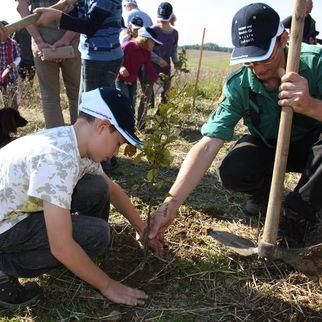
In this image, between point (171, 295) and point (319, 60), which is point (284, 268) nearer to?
point (171, 295)

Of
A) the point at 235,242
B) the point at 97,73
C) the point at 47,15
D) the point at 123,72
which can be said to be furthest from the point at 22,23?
the point at 123,72

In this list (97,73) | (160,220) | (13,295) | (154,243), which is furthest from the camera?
(97,73)

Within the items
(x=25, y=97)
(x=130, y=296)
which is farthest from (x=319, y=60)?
(x=25, y=97)

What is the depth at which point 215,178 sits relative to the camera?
12.6 feet

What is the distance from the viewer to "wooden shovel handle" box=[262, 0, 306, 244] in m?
1.96

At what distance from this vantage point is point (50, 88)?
3.91 meters

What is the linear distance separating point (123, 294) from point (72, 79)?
95.7 inches

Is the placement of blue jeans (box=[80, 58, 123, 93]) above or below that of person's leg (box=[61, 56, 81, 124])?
above

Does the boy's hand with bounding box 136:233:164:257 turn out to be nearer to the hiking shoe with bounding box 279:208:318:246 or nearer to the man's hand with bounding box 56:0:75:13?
the hiking shoe with bounding box 279:208:318:246

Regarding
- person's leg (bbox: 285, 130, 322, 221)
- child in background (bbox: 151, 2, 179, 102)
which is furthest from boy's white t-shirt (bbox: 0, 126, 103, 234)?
child in background (bbox: 151, 2, 179, 102)

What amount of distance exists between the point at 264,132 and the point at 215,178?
115cm

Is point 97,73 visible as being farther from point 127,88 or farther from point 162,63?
point 162,63

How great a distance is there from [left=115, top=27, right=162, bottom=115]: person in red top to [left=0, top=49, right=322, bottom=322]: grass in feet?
8.97

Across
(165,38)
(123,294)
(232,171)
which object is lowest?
(123,294)
